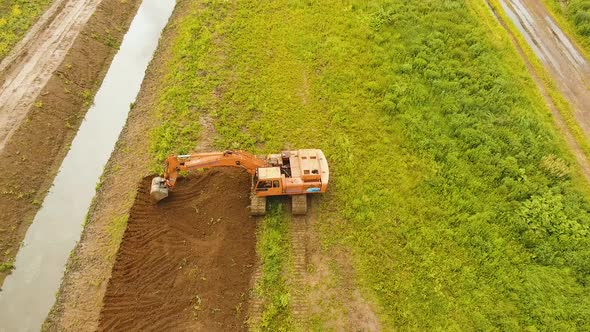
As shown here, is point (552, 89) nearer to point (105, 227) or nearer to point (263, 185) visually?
point (263, 185)

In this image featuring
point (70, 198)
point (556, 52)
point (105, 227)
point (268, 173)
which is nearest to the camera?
point (268, 173)

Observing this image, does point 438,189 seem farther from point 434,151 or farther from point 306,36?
point 306,36

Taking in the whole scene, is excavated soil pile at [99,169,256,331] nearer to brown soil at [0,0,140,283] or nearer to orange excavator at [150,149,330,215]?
orange excavator at [150,149,330,215]

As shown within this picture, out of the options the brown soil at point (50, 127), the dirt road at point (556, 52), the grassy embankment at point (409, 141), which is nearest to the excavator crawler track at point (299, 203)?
the grassy embankment at point (409, 141)

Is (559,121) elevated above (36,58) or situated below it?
below

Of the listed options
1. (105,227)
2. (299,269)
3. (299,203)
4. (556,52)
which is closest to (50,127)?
(105,227)

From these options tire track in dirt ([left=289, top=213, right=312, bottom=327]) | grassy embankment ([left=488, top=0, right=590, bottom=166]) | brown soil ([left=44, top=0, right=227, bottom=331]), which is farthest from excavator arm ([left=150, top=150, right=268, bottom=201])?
grassy embankment ([left=488, top=0, right=590, bottom=166])

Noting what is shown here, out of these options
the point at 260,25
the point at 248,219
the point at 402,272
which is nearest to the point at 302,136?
the point at 248,219
